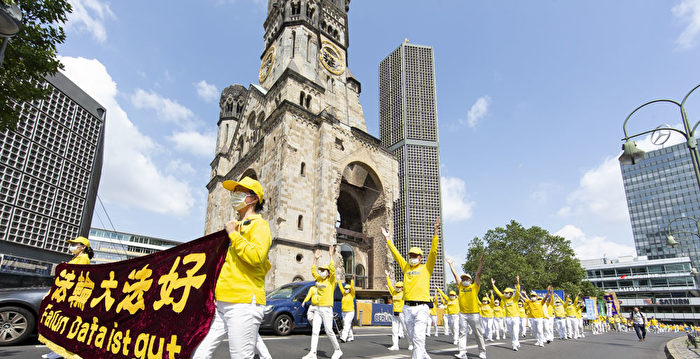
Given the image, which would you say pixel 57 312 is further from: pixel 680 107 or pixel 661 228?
pixel 661 228

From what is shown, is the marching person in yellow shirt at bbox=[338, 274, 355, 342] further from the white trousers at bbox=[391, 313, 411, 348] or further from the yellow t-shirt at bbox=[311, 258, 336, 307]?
the yellow t-shirt at bbox=[311, 258, 336, 307]

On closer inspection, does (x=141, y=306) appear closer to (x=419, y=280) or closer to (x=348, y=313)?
(x=419, y=280)

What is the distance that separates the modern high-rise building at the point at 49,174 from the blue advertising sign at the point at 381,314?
77.5ft

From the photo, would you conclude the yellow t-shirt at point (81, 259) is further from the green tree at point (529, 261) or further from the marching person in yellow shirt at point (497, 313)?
the green tree at point (529, 261)

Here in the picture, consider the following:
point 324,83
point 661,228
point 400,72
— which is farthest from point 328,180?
point 661,228

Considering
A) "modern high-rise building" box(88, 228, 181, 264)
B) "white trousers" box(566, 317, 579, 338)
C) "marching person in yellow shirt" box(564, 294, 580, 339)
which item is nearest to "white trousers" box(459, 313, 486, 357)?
"marching person in yellow shirt" box(564, 294, 580, 339)

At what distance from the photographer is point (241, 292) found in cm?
272

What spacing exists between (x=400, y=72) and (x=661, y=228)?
3173 inches

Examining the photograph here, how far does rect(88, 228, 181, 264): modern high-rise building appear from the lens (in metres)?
71.4

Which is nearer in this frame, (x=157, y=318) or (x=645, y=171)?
(x=157, y=318)

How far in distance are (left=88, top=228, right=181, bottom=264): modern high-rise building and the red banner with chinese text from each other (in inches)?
2897

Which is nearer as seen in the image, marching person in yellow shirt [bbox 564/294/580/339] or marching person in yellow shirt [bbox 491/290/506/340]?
marching person in yellow shirt [bbox 491/290/506/340]

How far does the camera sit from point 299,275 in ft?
73.7

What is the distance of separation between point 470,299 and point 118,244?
83.5m
